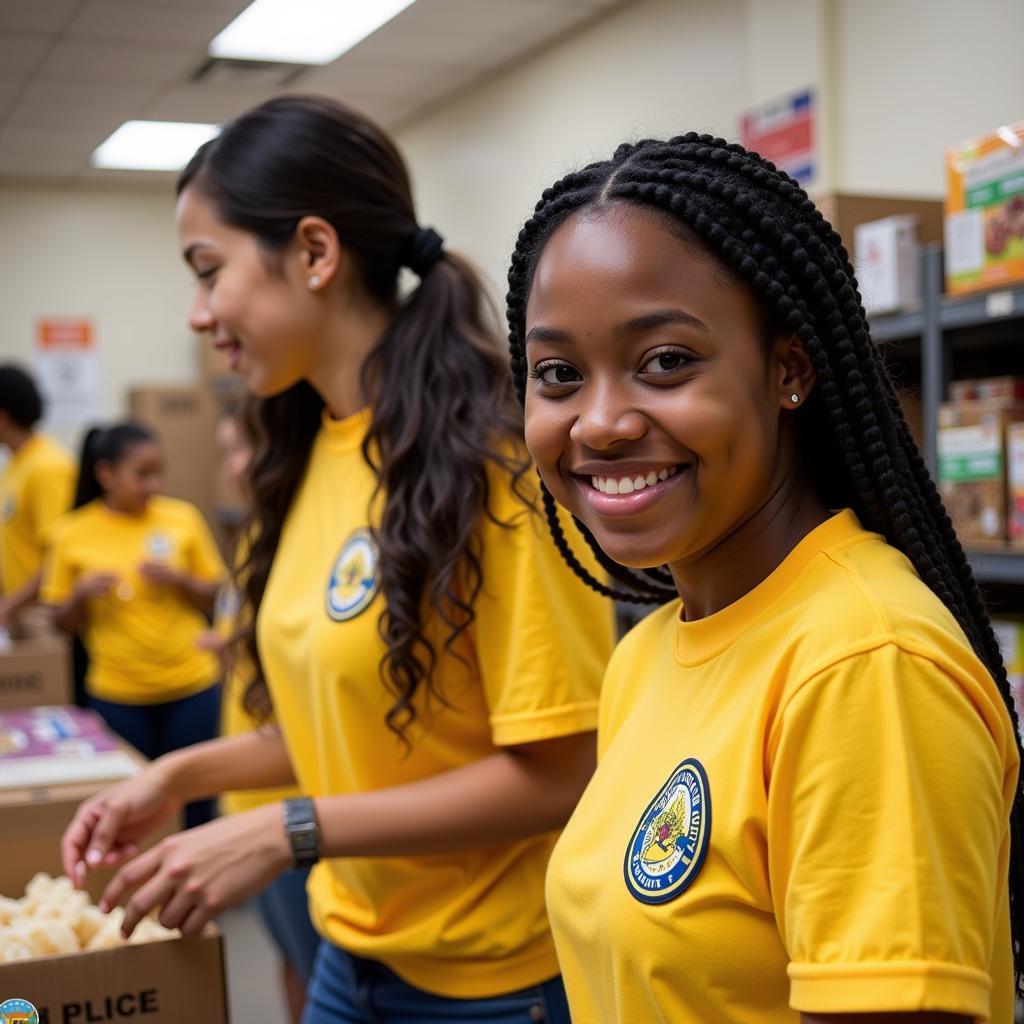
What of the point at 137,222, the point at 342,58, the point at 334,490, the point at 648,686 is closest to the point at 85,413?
the point at 137,222

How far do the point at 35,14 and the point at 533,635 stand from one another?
14.6 ft

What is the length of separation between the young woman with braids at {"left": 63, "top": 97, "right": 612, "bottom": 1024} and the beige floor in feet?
7.04

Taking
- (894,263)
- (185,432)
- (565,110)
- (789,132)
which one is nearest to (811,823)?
(894,263)

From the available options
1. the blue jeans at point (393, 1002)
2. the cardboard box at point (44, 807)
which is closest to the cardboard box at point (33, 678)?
the cardboard box at point (44, 807)

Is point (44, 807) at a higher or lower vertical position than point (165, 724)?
higher

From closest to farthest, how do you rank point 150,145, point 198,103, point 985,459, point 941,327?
point 985,459
point 941,327
point 198,103
point 150,145

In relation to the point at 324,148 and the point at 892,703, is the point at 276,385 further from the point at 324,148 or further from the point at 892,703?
the point at 892,703

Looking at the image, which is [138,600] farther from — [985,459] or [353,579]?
[353,579]

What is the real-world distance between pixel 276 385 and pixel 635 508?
0.73 meters

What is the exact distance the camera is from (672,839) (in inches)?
30.7

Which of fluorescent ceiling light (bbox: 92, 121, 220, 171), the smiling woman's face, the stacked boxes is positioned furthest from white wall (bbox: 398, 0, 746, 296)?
the smiling woman's face

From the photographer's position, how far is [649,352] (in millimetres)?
812

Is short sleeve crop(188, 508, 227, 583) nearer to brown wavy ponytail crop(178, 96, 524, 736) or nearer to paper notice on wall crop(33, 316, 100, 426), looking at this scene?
brown wavy ponytail crop(178, 96, 524, 736)

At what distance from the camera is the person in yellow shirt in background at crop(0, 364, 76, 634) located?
16.6ft
